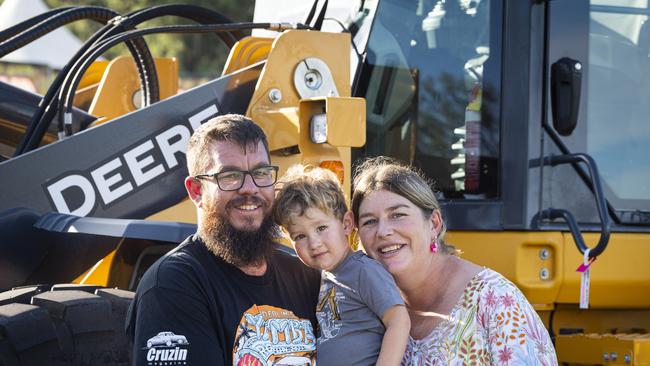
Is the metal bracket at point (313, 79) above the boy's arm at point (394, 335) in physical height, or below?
above

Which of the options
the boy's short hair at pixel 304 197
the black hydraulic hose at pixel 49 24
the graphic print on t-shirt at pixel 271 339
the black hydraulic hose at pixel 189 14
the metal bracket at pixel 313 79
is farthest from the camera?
the black hydraulic hose at pixel 189 14

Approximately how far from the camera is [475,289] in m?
2.86

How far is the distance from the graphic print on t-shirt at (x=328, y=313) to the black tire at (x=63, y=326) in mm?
986

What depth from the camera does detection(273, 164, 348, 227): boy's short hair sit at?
2924 mm

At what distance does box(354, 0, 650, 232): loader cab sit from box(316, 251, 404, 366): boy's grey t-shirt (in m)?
1.80

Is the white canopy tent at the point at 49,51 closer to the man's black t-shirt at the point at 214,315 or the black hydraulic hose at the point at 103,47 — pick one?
the black hydraulic hose at the point at 103,47

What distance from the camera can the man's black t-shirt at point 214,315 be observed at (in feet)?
8.07

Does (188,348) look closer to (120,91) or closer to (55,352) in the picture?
(55,352)

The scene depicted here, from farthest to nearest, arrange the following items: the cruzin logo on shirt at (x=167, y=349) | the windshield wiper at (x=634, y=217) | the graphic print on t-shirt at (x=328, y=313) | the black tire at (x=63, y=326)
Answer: the windshield wiper at (x=634, y=217)
the black tire at (x=63, y=326)
the graphic print on t-shirt at (x=328, y=313)
the cruzin logo on shirt at (x=167, y=349)

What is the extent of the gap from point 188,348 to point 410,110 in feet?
8.22

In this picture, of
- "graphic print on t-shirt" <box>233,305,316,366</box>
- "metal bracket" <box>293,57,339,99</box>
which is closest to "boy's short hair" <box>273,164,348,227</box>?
"graphic print on t-shirt" <box>233,305,316,366</box>

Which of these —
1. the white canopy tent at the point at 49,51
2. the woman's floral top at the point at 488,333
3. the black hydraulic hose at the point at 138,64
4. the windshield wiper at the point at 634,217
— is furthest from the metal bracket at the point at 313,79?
the white canopy tent at the point at 49,51

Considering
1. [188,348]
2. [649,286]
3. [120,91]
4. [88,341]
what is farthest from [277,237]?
[120,91]

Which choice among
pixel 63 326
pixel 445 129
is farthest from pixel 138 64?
pixel 63 326
